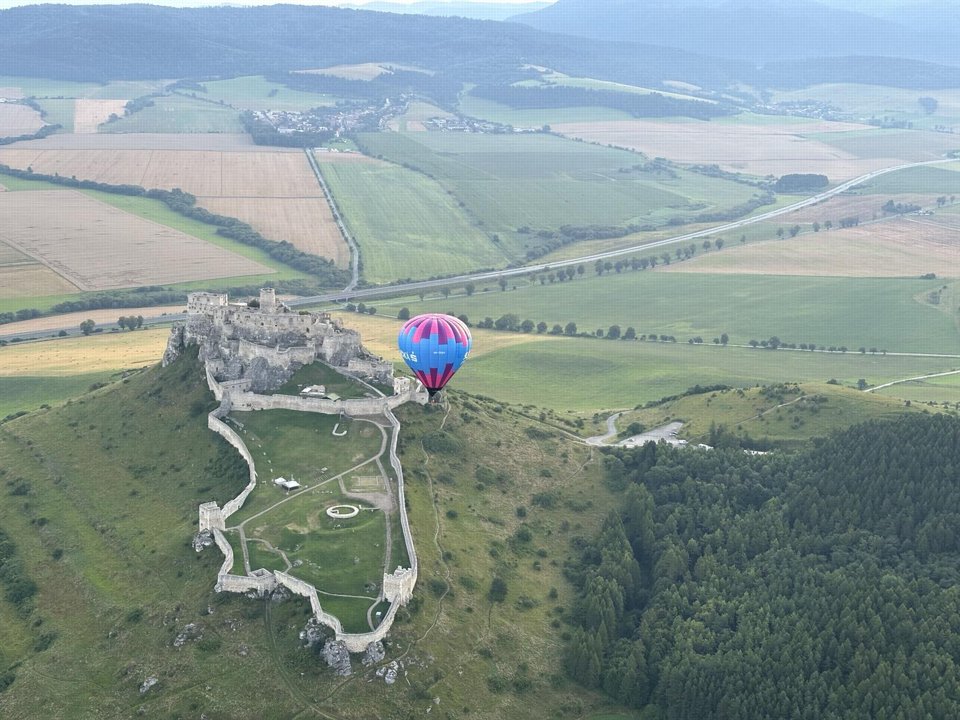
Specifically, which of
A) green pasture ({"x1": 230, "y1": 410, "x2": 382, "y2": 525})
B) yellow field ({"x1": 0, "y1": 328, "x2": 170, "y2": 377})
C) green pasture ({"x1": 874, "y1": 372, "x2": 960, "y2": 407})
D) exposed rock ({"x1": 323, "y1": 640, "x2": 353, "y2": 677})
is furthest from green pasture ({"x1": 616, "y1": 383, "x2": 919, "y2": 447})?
yellow field ({"x1": 0, "y1": 328, "x2": 170, "y2": 377})

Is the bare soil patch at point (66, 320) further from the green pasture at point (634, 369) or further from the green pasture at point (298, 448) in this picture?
the green pasture at point (298, 448)

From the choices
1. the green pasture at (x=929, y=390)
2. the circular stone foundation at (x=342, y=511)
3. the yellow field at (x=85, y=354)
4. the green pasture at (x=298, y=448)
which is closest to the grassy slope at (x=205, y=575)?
the green pasture at (x=298, y=448)

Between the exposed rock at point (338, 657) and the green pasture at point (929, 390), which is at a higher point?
the green pasture at point (929, 390)

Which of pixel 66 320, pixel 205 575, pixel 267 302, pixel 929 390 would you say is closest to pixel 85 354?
pixel 66 320

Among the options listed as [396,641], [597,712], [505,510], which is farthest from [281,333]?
[597,712]

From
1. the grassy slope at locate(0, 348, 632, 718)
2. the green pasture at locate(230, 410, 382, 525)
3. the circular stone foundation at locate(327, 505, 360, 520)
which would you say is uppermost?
the green pasture at locate(230, 410, 382, 525)

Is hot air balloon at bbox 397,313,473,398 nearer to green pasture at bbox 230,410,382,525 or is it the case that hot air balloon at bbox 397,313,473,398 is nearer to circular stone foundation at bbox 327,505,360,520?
green pasture at bbox 230,410,382,525
